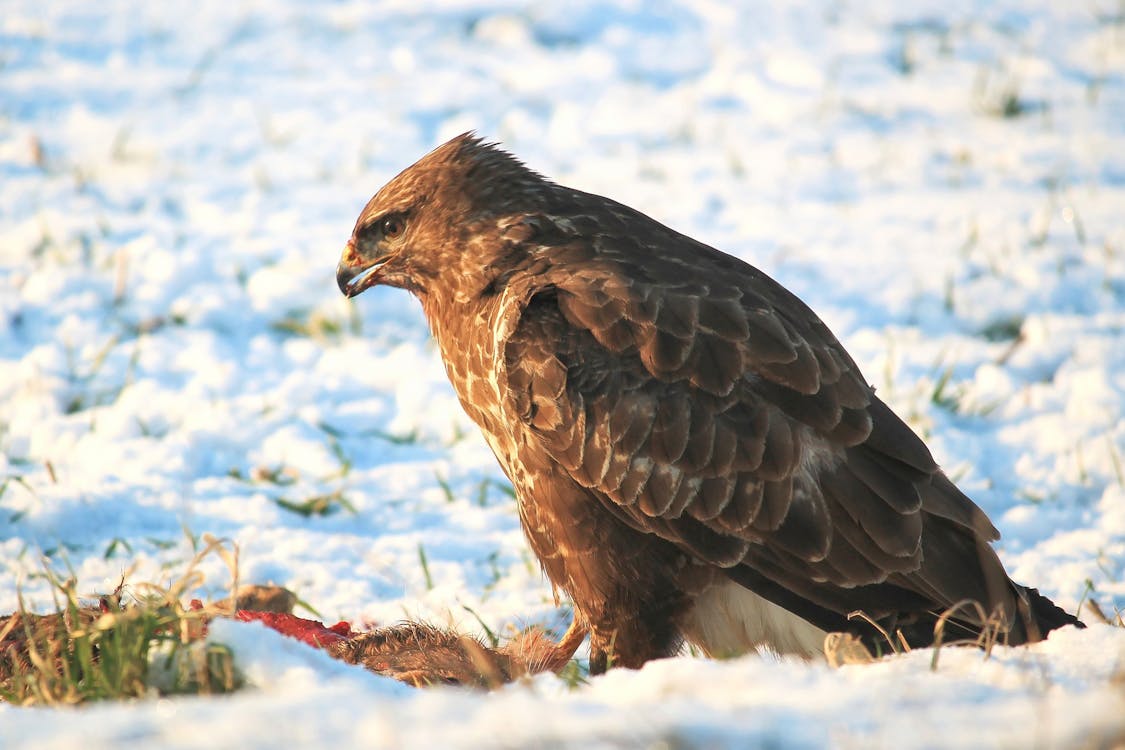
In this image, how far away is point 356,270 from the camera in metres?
4.43

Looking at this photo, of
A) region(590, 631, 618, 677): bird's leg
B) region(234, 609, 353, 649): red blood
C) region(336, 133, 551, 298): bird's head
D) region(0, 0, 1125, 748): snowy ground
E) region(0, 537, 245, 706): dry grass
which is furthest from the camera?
region(336, 133, 551, 298): bird's head

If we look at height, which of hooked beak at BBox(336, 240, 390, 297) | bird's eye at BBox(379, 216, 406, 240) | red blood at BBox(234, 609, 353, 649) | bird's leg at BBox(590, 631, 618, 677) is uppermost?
bird's eye at BBox(379, 216, 406, 240)

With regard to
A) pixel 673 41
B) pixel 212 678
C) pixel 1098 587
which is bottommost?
pixel 1098 587

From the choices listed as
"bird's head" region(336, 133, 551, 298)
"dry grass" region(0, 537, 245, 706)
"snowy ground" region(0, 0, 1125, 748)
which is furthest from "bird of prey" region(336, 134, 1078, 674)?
"dry grass" region(0, 537, 245, 706)

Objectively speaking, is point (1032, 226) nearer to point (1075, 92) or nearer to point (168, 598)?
point (1075, 92)

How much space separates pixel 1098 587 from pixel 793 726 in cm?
289

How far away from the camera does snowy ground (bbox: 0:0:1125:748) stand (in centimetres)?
240

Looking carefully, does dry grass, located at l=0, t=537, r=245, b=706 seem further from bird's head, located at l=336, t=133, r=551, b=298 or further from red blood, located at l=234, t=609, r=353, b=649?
bird's head, located at l=336, t=133, r=551, b=298

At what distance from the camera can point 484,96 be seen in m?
9.13

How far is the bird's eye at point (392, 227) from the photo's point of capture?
14.3ft

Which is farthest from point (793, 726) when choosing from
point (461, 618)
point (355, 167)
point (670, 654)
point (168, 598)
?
point (355, 167)

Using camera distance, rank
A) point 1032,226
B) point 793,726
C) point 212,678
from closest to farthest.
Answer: point 793,726 → point 212,678 → point 1032,226

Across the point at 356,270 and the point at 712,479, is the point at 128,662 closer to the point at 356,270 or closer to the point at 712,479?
the point at 712,479

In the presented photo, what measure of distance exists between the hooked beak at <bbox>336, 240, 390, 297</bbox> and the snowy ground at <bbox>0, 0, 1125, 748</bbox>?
907 mm
